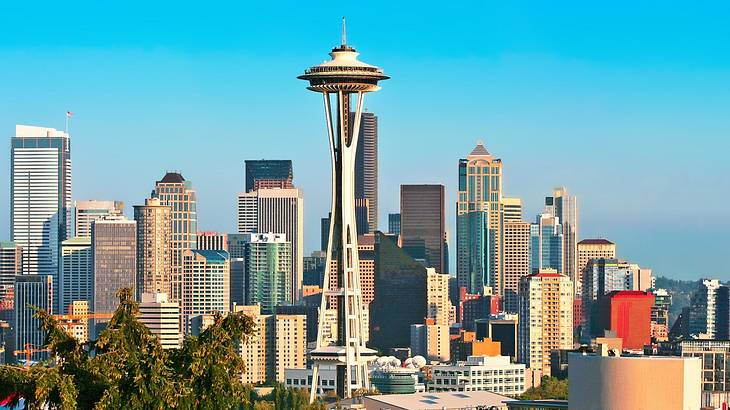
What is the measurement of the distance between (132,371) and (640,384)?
985 inches

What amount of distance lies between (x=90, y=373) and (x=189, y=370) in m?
1.52

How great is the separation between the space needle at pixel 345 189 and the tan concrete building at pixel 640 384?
5953 cm

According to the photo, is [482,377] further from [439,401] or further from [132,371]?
[132,371]

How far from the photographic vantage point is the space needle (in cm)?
11594

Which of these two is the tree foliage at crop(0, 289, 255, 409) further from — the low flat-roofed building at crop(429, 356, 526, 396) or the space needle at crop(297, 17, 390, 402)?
the low flat-roofed building at crop(429, 356, 526, 396)

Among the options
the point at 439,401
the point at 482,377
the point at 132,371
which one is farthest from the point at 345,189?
the point at 132,371

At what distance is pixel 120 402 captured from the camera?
30922 millimetres

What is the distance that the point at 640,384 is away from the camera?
5375 centimetres

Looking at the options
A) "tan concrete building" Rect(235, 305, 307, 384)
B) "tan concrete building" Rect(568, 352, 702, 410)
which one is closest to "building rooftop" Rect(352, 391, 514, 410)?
"tan concrete building" Rect(568, 352, 702, 410)

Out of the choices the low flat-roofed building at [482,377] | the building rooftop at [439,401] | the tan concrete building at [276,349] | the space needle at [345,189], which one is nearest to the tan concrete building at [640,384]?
the building rooftop at [439,401]

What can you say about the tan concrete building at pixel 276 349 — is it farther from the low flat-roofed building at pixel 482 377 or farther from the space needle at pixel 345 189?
the space needle at pixel 345 189

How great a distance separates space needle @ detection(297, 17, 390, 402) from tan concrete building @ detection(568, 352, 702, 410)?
195 ft

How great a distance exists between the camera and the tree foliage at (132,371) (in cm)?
3091

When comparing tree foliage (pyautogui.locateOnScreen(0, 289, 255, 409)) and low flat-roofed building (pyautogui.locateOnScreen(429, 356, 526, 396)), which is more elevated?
tree foliage (pyautogui.locateOnScreen(0, 289, 255, 409))
